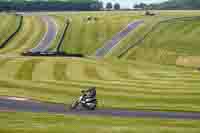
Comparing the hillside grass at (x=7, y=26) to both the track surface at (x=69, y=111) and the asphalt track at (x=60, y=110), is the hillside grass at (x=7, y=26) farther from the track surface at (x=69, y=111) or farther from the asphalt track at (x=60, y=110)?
the track surface at (x=69, y=111)

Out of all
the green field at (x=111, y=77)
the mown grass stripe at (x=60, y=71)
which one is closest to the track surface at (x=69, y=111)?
the green field at (x=111, y=77)

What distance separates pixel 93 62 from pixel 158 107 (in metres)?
38.0

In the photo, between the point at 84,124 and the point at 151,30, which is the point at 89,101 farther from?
the point at 151,30

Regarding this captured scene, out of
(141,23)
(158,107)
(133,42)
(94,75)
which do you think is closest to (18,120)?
(158,107)

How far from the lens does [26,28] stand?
458 ft

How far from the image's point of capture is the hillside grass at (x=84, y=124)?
29.7 meters

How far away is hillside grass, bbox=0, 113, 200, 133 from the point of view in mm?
29656

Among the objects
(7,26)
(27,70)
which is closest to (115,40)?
(7,26)

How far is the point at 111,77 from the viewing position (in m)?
67.6

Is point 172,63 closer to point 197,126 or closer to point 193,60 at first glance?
point 193,60

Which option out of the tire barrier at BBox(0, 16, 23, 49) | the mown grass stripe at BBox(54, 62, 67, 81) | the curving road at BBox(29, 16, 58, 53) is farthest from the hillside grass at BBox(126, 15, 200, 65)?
the tire barrier at BBox(0, 16, 23, 49)

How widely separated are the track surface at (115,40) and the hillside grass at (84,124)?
227 feet

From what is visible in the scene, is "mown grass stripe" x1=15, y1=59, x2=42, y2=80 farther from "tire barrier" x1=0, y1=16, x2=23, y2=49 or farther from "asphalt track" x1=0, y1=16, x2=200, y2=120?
"tire barrier" x1=0, y1=16, x2=23, y2=49

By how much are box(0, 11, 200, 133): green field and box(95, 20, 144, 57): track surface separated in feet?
5.62
